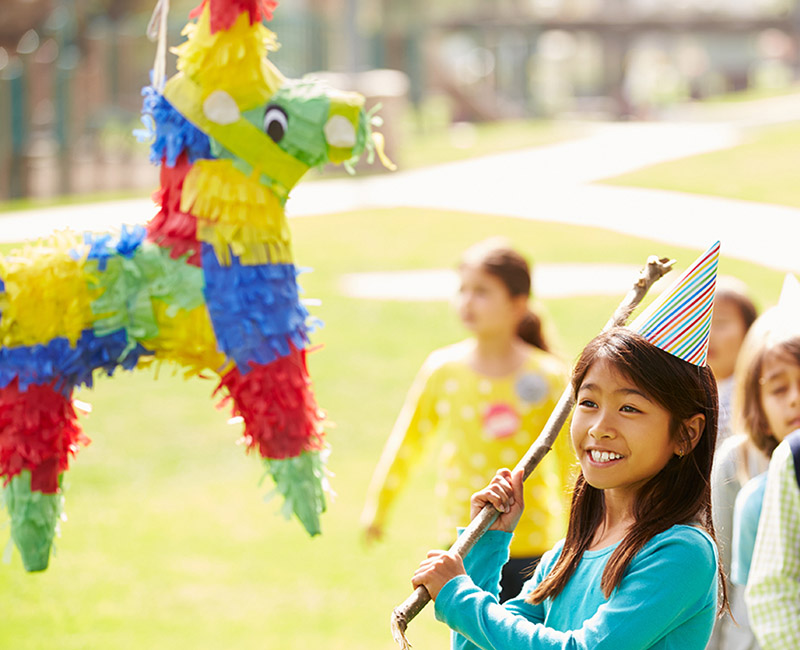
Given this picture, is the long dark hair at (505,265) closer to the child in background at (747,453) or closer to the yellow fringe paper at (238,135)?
the child in background at (747,453)

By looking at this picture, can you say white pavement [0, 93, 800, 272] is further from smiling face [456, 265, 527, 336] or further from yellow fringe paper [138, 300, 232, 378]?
yellow fringe paper [138, 300, 232, 378]

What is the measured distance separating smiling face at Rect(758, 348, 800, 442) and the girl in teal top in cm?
72

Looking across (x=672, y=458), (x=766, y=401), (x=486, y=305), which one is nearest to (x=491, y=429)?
(x=486, y=305)

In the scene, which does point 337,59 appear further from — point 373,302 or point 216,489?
point 216,489

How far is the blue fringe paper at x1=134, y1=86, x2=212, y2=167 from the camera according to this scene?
2.01 m

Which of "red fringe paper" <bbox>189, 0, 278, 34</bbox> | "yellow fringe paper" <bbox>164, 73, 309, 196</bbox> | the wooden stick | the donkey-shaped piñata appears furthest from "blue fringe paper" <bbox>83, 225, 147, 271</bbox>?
the wooden stick

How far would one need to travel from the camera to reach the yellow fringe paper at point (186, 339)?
6.54 ft

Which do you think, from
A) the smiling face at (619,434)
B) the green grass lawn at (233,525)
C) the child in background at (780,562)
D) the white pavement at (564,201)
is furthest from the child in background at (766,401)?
the white pavement at (564,201)

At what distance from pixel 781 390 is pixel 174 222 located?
1116 mm

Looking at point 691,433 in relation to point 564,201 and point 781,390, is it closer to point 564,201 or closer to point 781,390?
point 781,390

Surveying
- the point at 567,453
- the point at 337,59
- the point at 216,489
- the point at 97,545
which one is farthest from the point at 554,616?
the point at 337,59

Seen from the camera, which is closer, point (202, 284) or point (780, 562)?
point (780, 562)

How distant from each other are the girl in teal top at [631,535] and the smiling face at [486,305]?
1331 mm

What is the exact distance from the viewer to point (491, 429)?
2.73 metres
